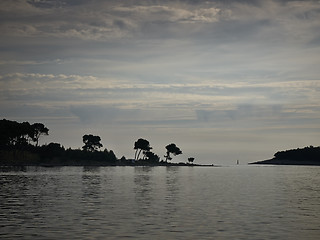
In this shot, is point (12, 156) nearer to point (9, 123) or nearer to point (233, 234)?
point (9, 123)

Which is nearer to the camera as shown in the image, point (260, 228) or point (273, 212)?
point (260, 228)

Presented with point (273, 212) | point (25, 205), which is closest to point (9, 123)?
point (25, 205)

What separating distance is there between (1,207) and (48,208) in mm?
4389

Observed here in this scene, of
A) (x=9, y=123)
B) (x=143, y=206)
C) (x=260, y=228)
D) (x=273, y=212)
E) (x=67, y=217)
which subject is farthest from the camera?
(x=9, y=123)

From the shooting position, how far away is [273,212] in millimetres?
39781

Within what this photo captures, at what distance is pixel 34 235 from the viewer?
2706cm

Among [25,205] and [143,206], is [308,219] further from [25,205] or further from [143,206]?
[25,205]

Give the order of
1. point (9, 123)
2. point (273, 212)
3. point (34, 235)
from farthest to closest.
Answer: point (9, 123) < point (273, 212) < point (34, 235)

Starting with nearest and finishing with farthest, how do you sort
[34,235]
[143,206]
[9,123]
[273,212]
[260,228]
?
[34,235] < [260,228] < [273,212] < [143,206] < [9,123]

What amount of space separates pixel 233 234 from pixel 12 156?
177 m

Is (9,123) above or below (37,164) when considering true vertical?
above

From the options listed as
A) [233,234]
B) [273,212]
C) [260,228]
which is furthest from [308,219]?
[233,234]

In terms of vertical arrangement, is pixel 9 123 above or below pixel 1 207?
above

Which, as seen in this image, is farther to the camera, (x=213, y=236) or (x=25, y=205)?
(x=25, y=205)
